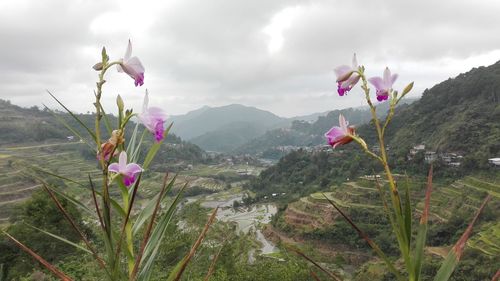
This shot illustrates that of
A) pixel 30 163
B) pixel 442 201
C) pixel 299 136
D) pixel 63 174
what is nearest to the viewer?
pixel 442 201

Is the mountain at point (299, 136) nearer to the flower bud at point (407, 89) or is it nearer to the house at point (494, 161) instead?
the house at point (494, 161)

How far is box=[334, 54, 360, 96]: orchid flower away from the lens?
1.00 metres

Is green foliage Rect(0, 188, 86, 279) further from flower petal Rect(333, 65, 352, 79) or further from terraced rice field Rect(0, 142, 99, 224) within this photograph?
flower petal Rect(333, 65, 352, 79)

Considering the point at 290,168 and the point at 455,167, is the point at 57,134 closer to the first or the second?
the point at 290,168

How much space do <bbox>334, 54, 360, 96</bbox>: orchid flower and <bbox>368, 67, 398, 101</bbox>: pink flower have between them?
48 millimetres

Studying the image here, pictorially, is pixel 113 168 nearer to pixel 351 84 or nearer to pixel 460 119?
pixel 351 84

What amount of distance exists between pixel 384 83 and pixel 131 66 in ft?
2.36

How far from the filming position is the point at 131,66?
104cm

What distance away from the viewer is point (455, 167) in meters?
29.6

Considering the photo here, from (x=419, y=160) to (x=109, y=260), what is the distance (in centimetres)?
3510

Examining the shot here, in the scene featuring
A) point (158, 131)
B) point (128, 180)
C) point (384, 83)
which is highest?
point (384, 83)

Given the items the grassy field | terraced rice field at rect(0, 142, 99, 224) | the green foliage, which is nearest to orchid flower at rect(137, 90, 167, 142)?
the green foliage

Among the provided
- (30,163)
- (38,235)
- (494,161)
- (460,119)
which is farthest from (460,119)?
(30,163)

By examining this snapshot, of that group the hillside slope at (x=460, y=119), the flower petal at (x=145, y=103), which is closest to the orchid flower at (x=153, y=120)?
the flower petal at (x=145, y=103)
